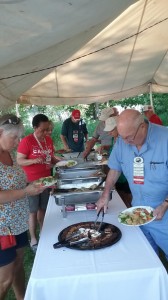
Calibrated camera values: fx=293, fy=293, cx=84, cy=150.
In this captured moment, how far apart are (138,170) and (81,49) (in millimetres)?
2092

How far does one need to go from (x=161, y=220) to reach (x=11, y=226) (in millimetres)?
806

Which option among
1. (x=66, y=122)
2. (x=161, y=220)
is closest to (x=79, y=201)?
(x=161, y=220)

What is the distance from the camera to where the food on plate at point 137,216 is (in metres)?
1.36

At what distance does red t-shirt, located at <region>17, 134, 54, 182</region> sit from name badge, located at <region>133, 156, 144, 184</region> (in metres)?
1.26

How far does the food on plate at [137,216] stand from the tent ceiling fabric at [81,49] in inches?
38.5

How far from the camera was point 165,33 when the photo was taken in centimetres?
347

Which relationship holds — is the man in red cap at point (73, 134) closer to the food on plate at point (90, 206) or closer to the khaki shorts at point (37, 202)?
the khaki shorts at point (37, 202)

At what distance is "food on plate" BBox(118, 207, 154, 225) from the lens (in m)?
1.36

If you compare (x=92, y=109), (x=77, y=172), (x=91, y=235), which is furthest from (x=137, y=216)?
(x=92, y=109)

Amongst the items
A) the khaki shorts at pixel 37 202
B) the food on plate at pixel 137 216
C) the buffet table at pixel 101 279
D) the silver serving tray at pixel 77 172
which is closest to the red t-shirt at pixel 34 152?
the khaki shorts at pixel 37 202

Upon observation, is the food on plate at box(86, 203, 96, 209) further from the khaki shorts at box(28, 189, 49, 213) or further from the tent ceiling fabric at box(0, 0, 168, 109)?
the khaki shorts at box(28, 189, 49, 213)

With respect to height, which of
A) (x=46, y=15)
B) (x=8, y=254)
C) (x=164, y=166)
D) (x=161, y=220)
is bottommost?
(x=8, y=254)

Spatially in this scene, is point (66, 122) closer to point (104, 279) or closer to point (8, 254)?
point (8, 254)

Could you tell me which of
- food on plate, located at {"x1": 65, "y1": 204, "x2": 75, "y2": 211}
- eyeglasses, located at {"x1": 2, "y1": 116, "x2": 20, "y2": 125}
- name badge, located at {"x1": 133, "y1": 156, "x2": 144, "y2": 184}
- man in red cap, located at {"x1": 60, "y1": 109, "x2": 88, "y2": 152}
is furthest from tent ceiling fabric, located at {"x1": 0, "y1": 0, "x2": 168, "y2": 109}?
food on plate, located at {"x1": 65, "y1": 204, "x2": 75, "y2": 211}
